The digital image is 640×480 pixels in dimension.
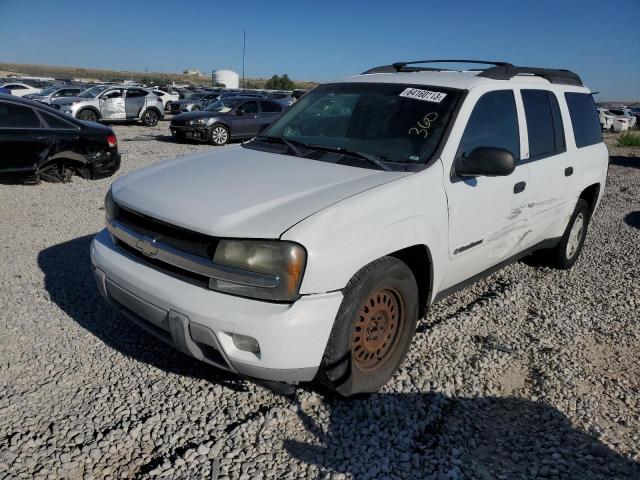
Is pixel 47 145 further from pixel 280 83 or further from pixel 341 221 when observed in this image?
pixel 280 83

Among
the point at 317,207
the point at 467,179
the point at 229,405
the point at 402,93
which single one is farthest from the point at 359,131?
the point at 229,405

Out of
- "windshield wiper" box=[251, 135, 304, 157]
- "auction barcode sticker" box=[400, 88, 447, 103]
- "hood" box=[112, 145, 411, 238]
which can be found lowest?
"hood" box=[112, 145, 411, 238]

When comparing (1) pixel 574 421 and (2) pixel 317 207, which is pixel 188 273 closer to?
(2) pixel 317 207

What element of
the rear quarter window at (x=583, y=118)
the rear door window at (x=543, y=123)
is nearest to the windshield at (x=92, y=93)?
the rear quarter window at (x=583, y=118)

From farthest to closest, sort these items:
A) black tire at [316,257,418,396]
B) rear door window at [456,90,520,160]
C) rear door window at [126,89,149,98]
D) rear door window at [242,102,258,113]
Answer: rear door window at [126,89,149,98] < rear door window at [242,102,258,113] < rear door window at [456,90,520,160] < black tire at [316,257,418,396]

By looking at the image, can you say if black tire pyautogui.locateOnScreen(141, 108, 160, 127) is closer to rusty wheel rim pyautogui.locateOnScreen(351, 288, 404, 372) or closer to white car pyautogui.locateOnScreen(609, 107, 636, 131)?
rusty wheel rim pyautogui.locateOnScreen(351, 288, 404, 372)

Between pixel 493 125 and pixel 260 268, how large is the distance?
2.08m

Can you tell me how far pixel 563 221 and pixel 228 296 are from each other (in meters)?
3.48

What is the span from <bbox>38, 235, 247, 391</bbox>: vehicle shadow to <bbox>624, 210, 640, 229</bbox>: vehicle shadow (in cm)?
683

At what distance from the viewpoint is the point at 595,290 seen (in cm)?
482

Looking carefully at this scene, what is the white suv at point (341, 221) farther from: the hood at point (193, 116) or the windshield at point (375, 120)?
the hood at point (193, 116)

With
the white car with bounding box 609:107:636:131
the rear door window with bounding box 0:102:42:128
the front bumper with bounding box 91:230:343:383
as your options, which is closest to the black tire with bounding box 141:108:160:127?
the rear door window with bounding box 0:102:42:128

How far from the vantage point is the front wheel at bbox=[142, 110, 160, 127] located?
20587mm

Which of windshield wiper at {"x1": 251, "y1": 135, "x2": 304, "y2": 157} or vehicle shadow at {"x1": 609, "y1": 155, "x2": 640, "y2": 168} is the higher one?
windshield wiper at {"x1": 251, "y1": 135, "x2": 304, "y2": 157}
